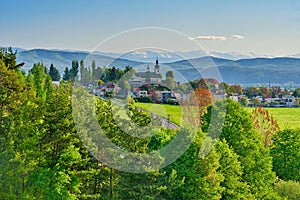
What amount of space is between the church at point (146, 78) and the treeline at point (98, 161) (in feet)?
16.3

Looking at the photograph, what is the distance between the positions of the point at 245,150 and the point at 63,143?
42.4ft

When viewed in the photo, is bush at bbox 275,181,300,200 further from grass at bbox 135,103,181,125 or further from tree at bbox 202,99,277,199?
grass at bbox 135,103,181,125

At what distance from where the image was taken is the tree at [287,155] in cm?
3567

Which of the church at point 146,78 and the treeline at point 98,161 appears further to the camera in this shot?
the church at point 146,78

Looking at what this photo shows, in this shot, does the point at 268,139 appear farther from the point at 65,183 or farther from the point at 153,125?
the point at 65,183

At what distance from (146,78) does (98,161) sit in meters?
8.99

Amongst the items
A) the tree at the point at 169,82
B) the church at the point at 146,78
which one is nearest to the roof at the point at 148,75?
the church at the point at 146,78

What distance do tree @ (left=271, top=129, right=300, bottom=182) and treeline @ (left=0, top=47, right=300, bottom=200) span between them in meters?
5.71

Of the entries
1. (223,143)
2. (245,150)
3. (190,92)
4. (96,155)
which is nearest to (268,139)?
(190,92)

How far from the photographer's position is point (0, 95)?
2609 cm

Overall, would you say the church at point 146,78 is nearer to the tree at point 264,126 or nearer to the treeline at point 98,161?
the treeline at point 98,161

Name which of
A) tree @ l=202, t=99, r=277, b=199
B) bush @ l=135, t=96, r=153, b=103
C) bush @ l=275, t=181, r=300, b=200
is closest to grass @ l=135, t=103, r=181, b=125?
bush @ l=135, t=96, r=153, b=103

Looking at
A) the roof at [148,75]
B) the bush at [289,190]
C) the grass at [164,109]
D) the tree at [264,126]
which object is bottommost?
the bush at [289,190]

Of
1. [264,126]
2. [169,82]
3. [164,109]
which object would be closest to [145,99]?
[169,82]
